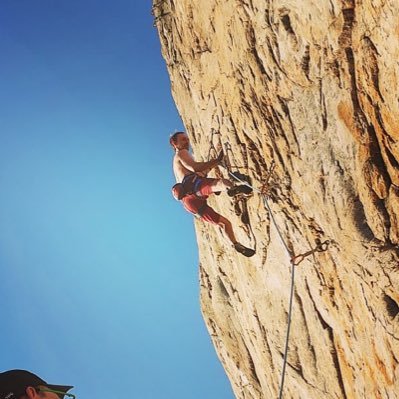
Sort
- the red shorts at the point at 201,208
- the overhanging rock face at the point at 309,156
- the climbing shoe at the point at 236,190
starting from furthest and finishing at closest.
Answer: the red shorts at the point at 201,208, the climbing shoe at the point at 236,190, the overhanging rock face at the point at 309,156

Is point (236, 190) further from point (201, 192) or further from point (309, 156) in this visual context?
point (309, 156)

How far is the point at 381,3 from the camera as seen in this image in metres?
4.57

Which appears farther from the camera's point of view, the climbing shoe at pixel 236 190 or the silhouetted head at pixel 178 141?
the silhouetted head at pixel 178 141

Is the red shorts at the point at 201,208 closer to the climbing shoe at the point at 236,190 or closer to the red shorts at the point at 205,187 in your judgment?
the red shorts at the point at 205,187

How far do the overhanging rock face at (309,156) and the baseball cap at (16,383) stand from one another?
4.40 m

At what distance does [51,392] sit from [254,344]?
6471mm

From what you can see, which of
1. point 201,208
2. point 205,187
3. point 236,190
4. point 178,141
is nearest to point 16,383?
point 236,190

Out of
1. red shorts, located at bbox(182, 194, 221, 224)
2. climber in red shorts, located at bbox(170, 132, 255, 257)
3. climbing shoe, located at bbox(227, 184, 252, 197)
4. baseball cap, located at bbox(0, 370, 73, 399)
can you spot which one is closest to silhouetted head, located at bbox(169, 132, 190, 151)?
climber in red shorts, located at bbox(170, 132, 255, 257)

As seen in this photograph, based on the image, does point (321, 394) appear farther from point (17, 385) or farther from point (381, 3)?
point (381, 3)

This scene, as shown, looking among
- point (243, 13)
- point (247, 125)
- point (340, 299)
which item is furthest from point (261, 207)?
point (243, 13)

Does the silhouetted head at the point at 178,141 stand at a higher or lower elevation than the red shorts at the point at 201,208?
higher

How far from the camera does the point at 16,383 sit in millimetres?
4844

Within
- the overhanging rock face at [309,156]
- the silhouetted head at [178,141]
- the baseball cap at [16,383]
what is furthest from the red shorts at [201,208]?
the baseball cap at [16,383]

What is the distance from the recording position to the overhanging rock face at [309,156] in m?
5.35
